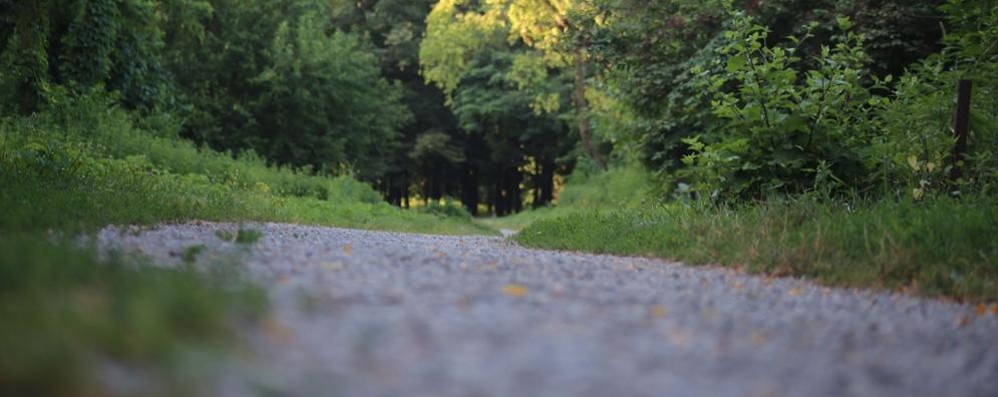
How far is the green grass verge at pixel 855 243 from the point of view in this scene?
7066 millimetres

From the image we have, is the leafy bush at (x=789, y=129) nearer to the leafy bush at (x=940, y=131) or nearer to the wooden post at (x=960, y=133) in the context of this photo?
the leafy bush at (x=940, y=131)

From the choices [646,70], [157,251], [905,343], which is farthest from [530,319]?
[646,70]

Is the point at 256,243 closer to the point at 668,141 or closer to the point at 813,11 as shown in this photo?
the point at 813,11

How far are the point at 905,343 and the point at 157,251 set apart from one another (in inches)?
200

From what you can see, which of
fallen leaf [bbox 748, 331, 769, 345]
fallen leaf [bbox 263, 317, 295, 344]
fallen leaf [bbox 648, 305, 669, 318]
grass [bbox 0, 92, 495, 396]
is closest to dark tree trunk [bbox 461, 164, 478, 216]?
grass [bbox 0, 92, 495, 396]

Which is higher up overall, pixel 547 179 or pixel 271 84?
pixel 271 84

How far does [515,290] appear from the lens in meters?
5.02

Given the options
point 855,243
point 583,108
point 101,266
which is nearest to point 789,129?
point 855,243

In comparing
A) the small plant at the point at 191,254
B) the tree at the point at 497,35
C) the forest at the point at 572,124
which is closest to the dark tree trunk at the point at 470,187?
the tree at the point at 497,35

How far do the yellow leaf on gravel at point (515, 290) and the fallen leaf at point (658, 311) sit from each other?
2.36 ft

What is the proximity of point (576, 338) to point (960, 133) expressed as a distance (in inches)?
281

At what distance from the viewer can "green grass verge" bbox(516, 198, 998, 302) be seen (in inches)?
278

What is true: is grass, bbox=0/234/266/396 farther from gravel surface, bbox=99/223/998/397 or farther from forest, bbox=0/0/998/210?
forest, bbox=0/0/998/210

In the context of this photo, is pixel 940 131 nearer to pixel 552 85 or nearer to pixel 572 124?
pixel 572 124
